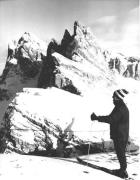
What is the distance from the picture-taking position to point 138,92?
50656 mm

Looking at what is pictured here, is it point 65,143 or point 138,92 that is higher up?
point 138,92

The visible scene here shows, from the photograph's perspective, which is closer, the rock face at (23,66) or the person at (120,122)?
the person at (120,122)

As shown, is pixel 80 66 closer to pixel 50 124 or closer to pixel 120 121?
pixel 50 124

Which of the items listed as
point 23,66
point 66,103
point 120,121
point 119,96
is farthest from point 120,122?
point 23,66

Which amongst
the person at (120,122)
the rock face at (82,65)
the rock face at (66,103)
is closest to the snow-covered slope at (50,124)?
the rock face at (66,103)

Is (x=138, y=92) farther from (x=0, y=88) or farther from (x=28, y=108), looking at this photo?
(x=0, y=88)

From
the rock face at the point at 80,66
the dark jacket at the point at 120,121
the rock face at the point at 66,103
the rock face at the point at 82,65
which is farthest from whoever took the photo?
the rock face at the point at 82,65

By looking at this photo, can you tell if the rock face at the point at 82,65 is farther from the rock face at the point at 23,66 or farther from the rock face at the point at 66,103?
the rock face at the point at 23,66

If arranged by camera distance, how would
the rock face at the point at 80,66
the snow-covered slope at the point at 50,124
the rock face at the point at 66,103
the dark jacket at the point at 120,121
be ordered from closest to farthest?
the dark jacket at the point at 120,121, the snow-covered slope at the point at 50,124, the rock face at the point at 66,103, the rock face at the point at 80,66

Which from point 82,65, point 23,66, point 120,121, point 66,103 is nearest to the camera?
point 120,121

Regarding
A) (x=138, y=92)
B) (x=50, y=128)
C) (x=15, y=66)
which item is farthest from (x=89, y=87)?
(x=15, y=66)

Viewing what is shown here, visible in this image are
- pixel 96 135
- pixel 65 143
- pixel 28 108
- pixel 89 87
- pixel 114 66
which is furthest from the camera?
pixel 114 66

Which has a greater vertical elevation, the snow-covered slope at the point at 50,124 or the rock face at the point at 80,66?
the rock face at the point at 80,66

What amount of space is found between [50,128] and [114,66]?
121ft
